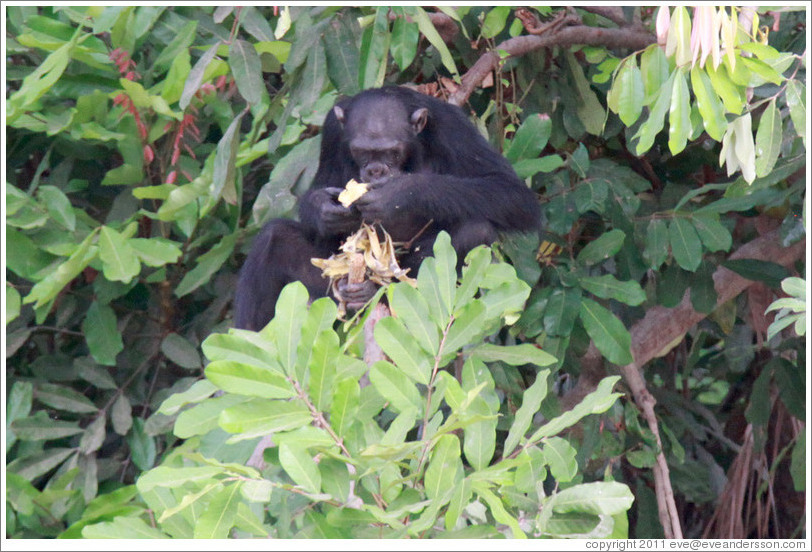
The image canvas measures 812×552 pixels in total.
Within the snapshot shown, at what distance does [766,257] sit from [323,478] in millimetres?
2855

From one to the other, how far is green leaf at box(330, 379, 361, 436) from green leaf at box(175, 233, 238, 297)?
2479 millimetres

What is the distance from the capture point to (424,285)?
2.41 metres

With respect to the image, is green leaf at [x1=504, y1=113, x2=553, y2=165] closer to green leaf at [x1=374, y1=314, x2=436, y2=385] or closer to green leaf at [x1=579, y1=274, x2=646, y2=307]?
green leaf at [x1=579, y1=274, x2=646, y2=307]

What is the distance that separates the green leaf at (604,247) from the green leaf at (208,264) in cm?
154

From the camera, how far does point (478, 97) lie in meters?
4.66

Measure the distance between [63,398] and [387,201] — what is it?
2.10 metres

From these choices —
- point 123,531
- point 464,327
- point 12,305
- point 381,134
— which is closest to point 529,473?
point 464,327

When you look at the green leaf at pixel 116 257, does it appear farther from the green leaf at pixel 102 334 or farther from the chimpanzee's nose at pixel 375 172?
the chimpanzee's nose at pixel 375 172

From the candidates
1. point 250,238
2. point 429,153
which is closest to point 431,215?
point 429,153

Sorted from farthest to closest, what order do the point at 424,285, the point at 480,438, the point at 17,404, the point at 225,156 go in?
the point at 17,404 < the point at 225,156 < the point at 424,285 < the point at 480,438

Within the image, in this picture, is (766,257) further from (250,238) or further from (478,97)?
(250,238)

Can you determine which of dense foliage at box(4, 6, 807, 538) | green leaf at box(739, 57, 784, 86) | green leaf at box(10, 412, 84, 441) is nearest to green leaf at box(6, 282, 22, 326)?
dense foliage at box(4, 6, 807, 538)

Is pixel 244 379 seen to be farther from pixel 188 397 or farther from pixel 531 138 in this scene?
pixel 531 138

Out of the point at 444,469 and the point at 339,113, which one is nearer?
the point at 444,469
